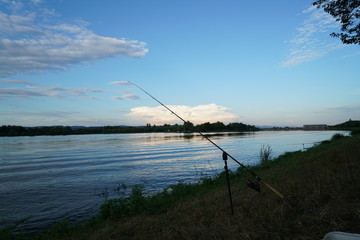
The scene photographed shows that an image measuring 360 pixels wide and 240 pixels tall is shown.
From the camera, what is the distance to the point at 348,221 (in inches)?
156

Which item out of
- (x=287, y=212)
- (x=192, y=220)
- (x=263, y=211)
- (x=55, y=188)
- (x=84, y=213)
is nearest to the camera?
(x=287, y=212)

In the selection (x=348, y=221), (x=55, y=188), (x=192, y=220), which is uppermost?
(x=348, y=221)

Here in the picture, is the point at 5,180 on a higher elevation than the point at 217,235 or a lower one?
lower

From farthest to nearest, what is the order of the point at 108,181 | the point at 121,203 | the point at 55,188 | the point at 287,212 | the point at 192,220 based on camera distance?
1. the point at 108,181
2. the point at 55,188
3. the point at 121,203
4. the point at 192,220
5. the point at 287,212

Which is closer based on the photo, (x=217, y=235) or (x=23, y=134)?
(x=217, y=235)

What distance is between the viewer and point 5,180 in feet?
60.3

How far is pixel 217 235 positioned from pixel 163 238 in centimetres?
134

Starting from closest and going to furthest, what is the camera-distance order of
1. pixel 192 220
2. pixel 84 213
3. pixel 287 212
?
pixel 287 212 → pixel 192 220 → pixel 84 213

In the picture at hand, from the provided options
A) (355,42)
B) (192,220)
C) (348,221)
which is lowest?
(192,220)

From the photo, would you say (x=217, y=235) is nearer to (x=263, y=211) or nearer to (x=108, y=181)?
(x=263, y=211)

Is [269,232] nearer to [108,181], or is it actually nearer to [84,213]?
[84,213]

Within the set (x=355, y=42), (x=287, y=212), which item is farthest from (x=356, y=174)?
(x=355, y=42)

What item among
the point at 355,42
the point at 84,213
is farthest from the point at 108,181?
the point at 355,42

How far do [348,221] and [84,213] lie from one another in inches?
404
